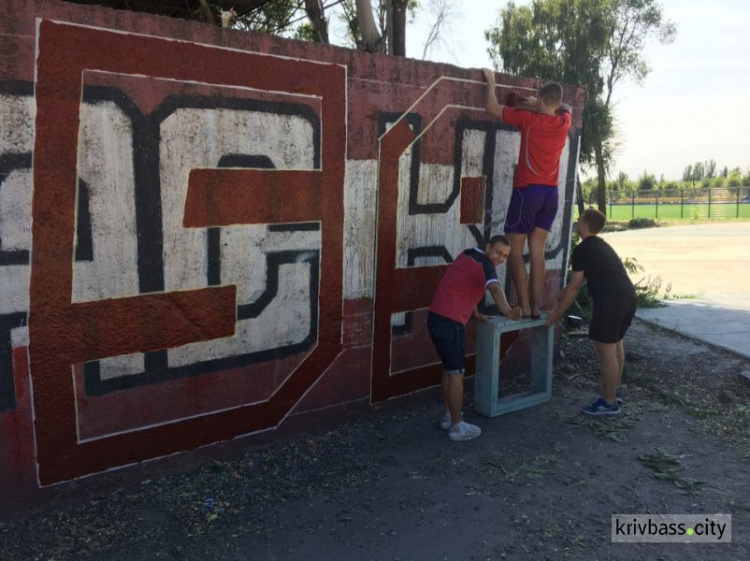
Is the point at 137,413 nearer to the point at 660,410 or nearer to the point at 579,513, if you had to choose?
the point at 579,513

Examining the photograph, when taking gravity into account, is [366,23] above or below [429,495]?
above

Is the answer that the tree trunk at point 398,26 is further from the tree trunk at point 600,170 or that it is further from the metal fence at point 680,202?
the metal fence at point 680,202

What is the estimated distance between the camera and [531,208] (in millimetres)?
4992

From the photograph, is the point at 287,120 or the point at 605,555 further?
the point at 287,120

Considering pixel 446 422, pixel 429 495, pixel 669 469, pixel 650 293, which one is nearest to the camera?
pixel 429 495

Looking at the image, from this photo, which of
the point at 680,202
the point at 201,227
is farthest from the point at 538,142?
the point at 680,202

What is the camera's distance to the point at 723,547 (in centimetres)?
314

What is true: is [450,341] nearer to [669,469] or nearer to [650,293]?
[669,469]

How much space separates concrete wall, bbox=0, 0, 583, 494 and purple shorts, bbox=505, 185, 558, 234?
1.47ft

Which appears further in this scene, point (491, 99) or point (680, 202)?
point (680, 202)

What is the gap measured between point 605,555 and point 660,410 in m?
2.33

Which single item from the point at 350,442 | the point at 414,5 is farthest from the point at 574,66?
the point at 350,442

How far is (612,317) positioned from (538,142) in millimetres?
1543

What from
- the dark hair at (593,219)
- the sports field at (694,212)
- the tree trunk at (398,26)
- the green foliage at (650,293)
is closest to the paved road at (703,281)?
the green foliage at (650,293)
